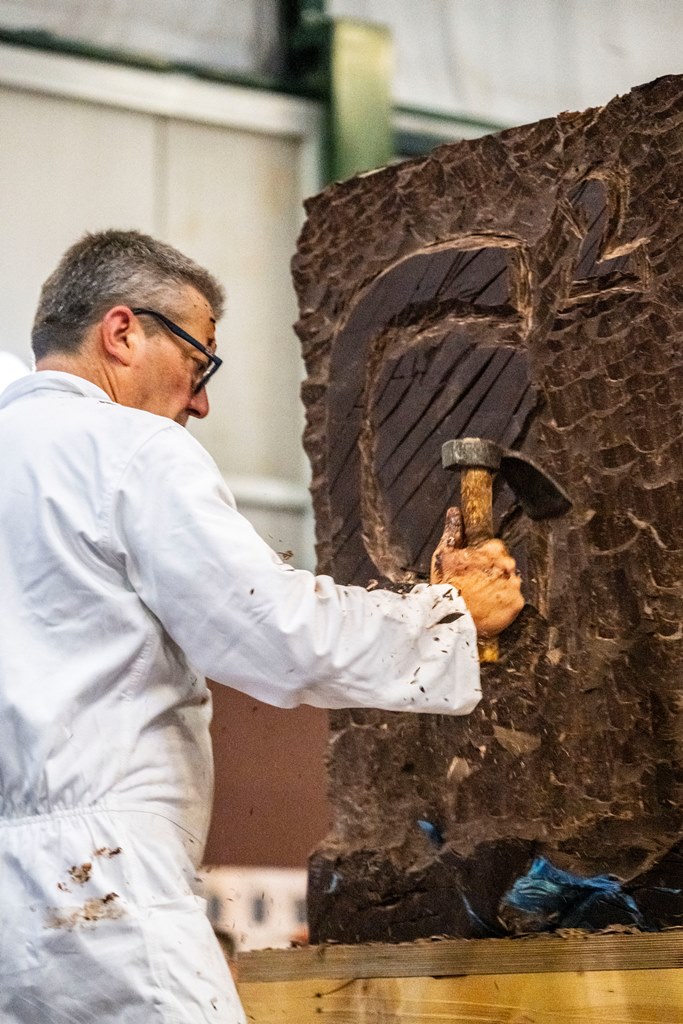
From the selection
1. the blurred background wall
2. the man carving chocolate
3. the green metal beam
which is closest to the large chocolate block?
the man carving chocolate

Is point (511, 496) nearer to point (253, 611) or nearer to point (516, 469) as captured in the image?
point (516, 469)

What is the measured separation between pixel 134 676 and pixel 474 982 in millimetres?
684

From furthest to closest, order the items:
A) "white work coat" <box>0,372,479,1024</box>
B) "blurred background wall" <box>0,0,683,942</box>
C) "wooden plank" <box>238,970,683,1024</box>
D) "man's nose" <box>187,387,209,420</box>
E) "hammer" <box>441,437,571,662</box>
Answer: "blurred background wall" <box>0,0,683,942</box>
"man's nose" <box>187,387,209,420</box>
"hammer" <box>441,437,571,662</box>
"wooden plank" <box>238,970,683,1024</box>
"white work coat" <box>0,372,479,1024</box>

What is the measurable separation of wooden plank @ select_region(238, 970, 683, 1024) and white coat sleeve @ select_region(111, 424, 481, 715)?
42cm

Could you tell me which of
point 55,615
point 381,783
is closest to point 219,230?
point 381,783

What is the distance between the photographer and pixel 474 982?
1.91 m

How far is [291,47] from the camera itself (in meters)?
4.35

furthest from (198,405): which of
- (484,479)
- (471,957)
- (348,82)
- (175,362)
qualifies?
(348,82)

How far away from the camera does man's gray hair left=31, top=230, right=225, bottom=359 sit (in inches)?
76.5

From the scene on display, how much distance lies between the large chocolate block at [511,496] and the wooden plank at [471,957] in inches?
3.3

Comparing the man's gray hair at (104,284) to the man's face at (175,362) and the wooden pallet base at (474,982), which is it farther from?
the wooden pallet base at (474,982)

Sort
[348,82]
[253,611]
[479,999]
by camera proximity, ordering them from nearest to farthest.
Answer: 1. [253,611]
2. [479,999]
3. [348,82]

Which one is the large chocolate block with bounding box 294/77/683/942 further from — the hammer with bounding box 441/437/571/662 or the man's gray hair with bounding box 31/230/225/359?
the man's gray hair with bounding box 31/230/225/359

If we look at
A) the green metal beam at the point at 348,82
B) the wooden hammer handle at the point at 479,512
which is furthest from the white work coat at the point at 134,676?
the green metal beam at the point at 348,82
